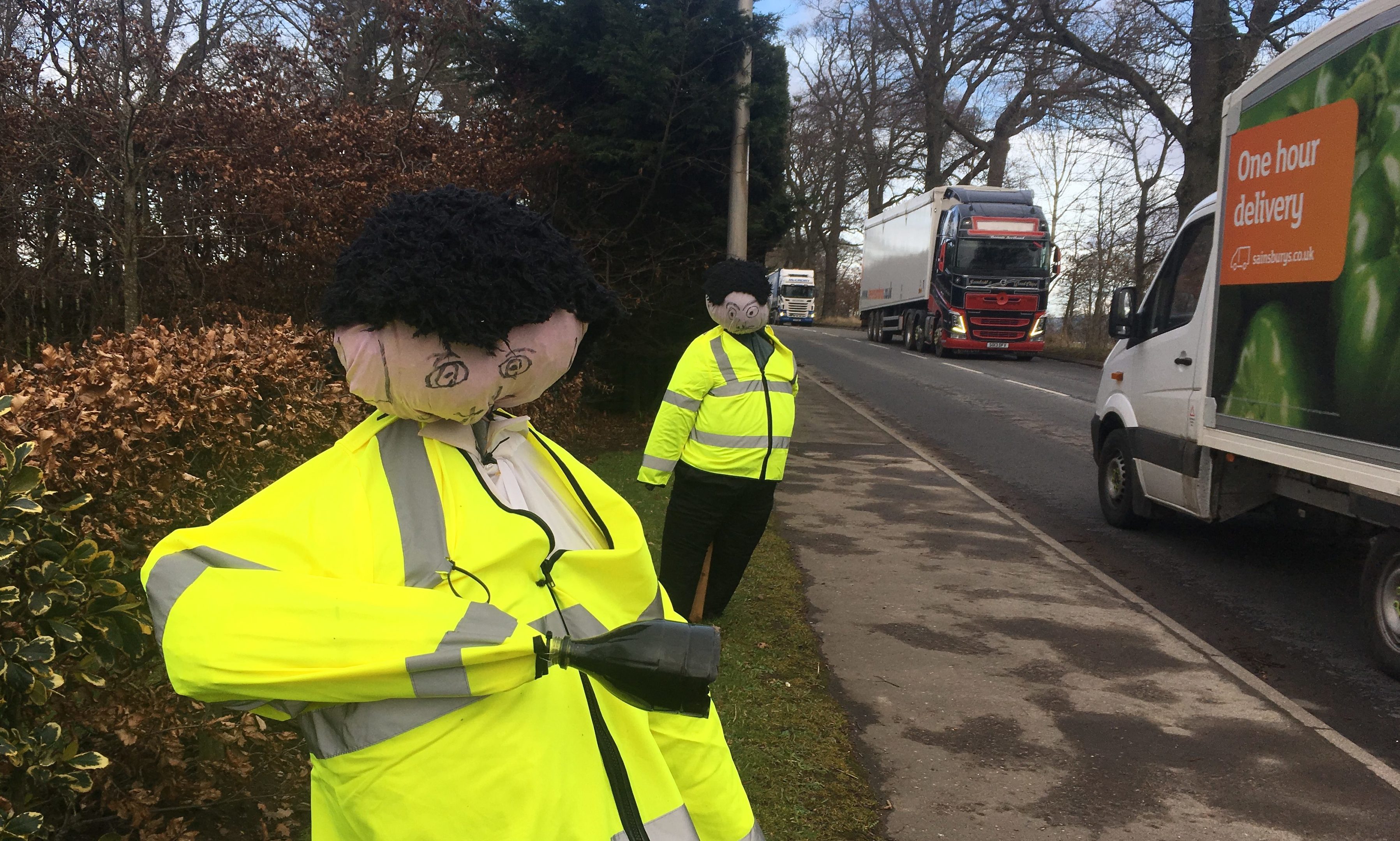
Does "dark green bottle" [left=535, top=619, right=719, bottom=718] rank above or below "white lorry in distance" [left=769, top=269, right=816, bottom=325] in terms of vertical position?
below

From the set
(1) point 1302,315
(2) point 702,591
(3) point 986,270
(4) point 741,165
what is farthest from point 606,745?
(3) point 986,270

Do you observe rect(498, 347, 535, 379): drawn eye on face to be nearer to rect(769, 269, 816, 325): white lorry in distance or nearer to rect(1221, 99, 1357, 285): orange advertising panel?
rect(1221, 99, 1357, 285): orange advertising panel

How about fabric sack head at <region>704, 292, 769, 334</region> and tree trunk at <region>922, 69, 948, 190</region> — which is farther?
tree trunk at <region>922, 69, 948, 190</region>

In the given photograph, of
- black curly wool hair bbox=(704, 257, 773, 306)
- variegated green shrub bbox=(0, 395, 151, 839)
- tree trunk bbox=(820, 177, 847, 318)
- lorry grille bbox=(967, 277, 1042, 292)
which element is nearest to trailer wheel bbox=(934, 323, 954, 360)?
lorry grille bbox=(967, 277, 1042, 292)

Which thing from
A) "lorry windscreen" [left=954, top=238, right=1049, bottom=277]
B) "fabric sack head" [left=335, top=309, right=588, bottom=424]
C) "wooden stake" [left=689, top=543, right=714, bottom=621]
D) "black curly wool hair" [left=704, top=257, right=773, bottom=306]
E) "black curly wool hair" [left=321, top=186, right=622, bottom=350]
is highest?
"lorry windscreen" [left=954, top=238, right=1049, bottom=277]

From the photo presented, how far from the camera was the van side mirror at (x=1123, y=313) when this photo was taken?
7.47 meters

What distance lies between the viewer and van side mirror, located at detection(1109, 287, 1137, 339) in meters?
7.47

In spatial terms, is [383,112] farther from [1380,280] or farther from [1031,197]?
[1031,197]

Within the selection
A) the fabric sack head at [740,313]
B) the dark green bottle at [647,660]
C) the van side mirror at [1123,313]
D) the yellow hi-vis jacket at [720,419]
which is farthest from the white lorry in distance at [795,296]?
the dark green bottle at [647,660]

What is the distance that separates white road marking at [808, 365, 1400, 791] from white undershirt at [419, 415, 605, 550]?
3649 millimetres

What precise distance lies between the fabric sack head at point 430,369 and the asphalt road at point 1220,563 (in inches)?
161

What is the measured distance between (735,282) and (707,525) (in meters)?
1.16

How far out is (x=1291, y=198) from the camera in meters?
5.24

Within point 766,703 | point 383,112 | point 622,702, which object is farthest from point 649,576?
point 383,112
